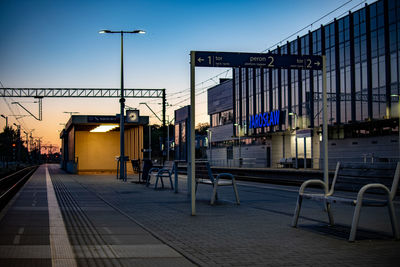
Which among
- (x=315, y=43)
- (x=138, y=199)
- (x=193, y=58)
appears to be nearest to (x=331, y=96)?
(x=315, y=43)

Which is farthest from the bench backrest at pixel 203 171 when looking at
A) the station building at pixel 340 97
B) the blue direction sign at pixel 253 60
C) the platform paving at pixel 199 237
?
the station building at pixel 340 97

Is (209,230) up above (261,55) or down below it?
below

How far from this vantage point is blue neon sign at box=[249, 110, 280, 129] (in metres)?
53.7

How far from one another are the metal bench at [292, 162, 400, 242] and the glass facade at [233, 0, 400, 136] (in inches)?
1230

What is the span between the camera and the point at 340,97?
4350 centimetres

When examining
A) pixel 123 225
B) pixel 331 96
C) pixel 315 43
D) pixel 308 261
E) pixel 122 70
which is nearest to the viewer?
pixel 308 261

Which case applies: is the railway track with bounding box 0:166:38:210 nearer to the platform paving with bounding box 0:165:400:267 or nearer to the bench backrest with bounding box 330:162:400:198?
the platform paving with bounding box 0:165:400:267

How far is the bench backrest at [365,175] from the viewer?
24.3 feet

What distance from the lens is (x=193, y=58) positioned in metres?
10.3

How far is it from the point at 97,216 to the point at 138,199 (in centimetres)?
422

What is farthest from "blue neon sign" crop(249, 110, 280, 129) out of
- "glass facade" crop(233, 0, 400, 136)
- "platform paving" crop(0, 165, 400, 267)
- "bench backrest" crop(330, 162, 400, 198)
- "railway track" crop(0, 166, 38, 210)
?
"bench backrest" crop(330, 162, 400, 198)

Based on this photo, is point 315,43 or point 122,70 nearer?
point 122,70

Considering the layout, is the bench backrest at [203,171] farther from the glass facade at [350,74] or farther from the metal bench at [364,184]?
the glass facade at [350,74]

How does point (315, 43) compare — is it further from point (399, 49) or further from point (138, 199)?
point (138, 199)
